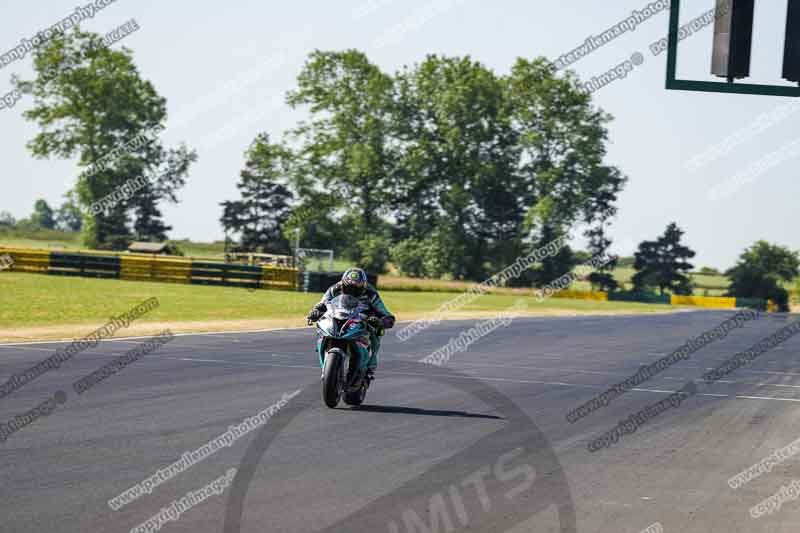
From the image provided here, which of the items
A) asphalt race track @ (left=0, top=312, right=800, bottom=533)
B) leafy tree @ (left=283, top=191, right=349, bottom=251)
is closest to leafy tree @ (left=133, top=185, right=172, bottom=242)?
leafy tree @ (left=283, top=191, right=349, bottom=251)

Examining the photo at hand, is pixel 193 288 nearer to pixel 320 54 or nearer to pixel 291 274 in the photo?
pixel 291 274

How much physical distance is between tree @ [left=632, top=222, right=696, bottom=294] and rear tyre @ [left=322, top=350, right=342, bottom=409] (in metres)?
102

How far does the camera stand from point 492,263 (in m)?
82.2

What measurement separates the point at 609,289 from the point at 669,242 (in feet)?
54.8

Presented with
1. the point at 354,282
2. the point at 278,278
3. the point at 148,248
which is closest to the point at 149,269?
the point at 278,278

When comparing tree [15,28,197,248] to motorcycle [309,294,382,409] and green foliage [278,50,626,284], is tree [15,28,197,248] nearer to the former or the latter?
green foliage [278,50,626,284]

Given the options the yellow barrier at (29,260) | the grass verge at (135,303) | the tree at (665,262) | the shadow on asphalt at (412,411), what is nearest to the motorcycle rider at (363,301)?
the shadow on asphalt at (412,411)

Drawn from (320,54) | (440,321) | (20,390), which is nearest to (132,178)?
(320,54)

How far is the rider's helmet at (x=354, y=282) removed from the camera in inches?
489

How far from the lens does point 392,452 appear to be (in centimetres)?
931

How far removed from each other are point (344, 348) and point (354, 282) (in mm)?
830

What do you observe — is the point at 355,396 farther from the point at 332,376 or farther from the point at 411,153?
the point at 411,153

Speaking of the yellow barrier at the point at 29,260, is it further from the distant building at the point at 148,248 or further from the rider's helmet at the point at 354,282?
the rider's helmet at the point at 354,282

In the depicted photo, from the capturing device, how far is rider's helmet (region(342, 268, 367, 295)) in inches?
489
